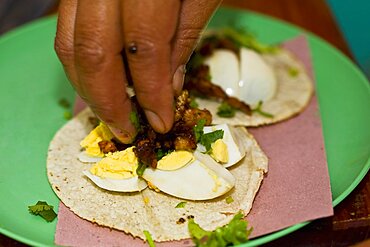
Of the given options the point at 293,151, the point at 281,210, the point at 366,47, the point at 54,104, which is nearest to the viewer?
the point at 281,210

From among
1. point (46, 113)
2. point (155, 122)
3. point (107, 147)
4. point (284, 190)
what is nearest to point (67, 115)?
point (46, 113)

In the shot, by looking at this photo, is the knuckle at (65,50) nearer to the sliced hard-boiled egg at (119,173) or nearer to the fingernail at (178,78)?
the fingernail at (178,78)

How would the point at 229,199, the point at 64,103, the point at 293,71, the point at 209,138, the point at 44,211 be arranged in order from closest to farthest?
the point at 44,211, the point at 229,199, the point at 209,138, the point at 64,103, the point at 293,71

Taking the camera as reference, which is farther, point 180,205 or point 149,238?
point 180,205

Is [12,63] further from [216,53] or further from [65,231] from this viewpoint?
[65,231]

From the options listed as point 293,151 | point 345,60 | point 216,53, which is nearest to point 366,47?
point 345,60

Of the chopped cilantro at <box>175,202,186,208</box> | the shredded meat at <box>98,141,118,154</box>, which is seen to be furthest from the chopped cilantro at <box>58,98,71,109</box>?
the chopped cilantro at <box>175,202,186,208</box>

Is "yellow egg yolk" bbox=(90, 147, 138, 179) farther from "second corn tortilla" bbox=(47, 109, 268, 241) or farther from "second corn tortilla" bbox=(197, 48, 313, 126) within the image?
"second corn tortilla" bbox=(197, 48, 313, 126)

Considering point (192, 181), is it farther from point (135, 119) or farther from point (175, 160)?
point (135, 119)
